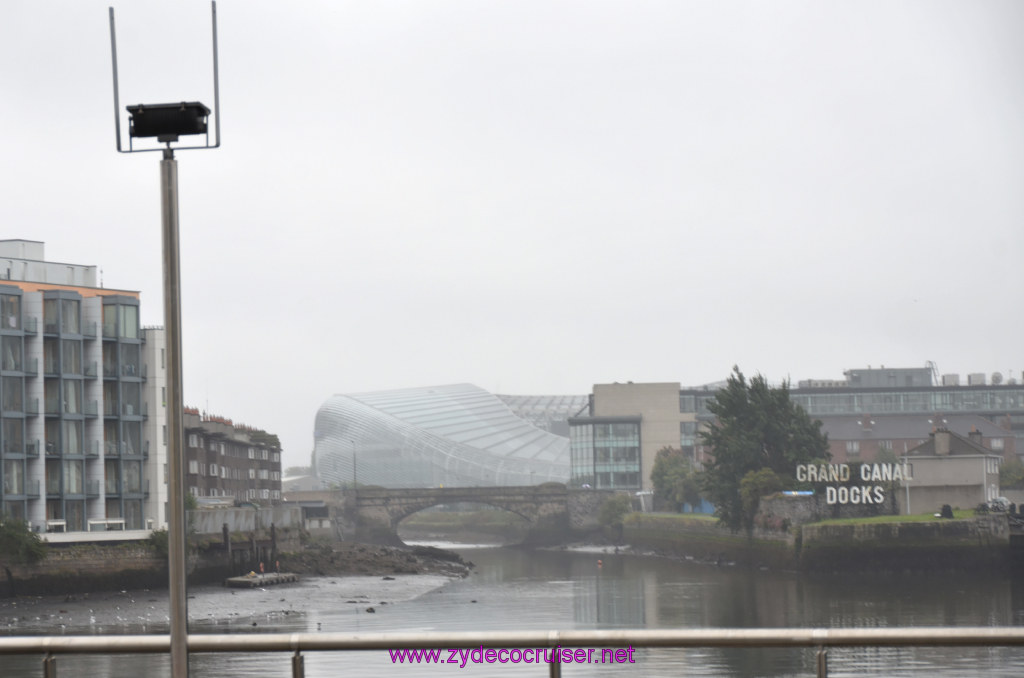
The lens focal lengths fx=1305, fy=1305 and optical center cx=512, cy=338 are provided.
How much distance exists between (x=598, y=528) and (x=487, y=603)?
7289 cm

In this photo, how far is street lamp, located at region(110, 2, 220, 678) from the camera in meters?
8.76

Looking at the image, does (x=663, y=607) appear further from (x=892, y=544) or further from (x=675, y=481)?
(x=675, y=481)

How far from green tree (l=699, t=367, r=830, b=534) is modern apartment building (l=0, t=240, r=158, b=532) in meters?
39.4

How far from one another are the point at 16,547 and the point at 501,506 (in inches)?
3040

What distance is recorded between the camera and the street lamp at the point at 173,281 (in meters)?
8.76

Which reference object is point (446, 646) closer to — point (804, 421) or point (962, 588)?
point (962, 588)

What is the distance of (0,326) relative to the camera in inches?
2648

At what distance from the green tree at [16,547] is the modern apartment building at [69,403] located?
3711 mm

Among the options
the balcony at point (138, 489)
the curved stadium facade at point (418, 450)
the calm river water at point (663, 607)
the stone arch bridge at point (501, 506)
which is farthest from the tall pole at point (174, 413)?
the curved stadium facade at point (418, 450)

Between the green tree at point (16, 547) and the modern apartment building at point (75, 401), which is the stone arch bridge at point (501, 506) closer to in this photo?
the modern apartment building at point (75, 401)

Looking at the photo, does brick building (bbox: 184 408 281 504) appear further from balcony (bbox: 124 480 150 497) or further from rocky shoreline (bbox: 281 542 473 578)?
rocky shoreline (bbox: 281 542 473 578)

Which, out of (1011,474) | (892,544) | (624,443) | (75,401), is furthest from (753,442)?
(624,443)

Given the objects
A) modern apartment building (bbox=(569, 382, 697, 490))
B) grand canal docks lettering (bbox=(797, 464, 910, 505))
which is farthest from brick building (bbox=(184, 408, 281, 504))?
grand canal docks lettering (bbox=(797, 464, 910, 505))

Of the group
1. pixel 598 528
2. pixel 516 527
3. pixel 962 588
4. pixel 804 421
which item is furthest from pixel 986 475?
pixel 516 527
